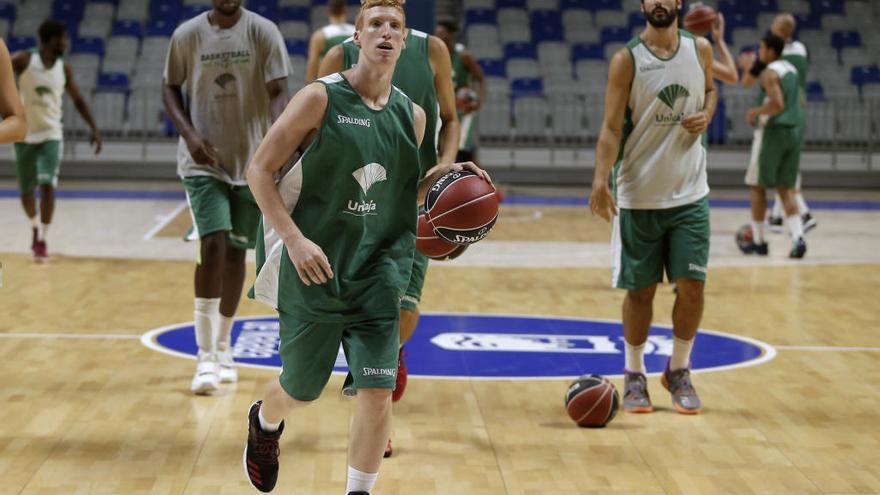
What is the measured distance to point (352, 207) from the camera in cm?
400

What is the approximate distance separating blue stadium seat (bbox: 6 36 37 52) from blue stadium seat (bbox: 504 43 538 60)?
7344 mm

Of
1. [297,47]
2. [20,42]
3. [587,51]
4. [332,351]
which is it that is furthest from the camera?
[587,51]

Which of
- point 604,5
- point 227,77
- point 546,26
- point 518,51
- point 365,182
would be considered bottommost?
point 365,182

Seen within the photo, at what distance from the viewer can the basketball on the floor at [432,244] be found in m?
4.51

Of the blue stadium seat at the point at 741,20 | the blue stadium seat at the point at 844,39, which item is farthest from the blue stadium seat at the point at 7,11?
the blue stadium seat at the point at 844,39

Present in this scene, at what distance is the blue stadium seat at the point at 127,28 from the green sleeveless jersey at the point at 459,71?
926cm

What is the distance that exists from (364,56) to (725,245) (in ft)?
29.9

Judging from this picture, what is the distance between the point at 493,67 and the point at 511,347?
1305 cm

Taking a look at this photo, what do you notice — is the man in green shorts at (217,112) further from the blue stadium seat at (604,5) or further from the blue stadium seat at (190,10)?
the blue stadium seat at (604,5)

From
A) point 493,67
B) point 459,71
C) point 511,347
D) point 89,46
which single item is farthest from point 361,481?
point 89,46

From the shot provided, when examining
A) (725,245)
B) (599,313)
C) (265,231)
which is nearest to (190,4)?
(725,245)

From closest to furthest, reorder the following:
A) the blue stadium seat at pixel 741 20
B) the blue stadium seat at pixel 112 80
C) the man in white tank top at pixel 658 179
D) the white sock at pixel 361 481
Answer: the white sock at pixel 361 481 → the man in white tank top at pixel 658 179 → the blue stadium seat at pixel 112 80 → the blue stadium seat at pixel 741 20

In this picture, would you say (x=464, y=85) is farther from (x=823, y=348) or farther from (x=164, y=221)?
(x=823, y=348)

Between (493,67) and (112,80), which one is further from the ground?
(493,67)
